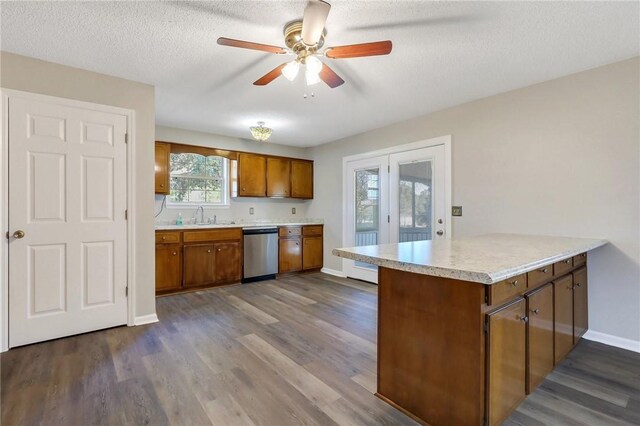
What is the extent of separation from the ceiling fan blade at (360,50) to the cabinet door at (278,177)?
3570 mm

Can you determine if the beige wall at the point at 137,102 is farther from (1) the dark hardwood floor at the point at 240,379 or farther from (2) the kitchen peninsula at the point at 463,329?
(2) the kitchen peninsula at the point at 463,329

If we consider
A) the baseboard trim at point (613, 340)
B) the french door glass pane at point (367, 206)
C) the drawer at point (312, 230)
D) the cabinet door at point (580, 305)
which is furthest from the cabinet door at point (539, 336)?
the drawer at point (312, 230)

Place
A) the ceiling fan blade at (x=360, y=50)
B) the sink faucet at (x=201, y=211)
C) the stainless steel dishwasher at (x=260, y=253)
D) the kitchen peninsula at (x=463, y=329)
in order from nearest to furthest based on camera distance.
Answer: the kitchen peninsula at (x=463, y=329), the ceiling fan blade at (x=360, y=50), the stainless steel dishwasher at (x=260, y=253), the sink faucet at (x=201, y=211)

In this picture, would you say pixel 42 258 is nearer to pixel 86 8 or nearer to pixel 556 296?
pixel 86 8

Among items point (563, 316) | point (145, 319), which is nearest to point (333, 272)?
point (145, 319)

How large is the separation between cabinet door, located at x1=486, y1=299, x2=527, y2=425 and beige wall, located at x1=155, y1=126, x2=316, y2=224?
4.46 m

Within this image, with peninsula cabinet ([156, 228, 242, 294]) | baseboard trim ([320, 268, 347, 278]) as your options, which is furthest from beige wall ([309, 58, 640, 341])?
peninsula cabinet ([156, 228, 242, 294])

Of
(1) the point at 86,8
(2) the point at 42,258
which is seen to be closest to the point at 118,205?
(2) the point at 42,258

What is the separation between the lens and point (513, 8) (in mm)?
1912

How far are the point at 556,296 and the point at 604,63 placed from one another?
6.70ft

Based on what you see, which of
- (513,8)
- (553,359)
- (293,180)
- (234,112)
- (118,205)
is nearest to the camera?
(513,8)

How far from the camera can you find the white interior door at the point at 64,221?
251 centimetres

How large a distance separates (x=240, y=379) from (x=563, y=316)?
7.50ft

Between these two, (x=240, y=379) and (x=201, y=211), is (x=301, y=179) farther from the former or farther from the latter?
(x=240, y=379)
